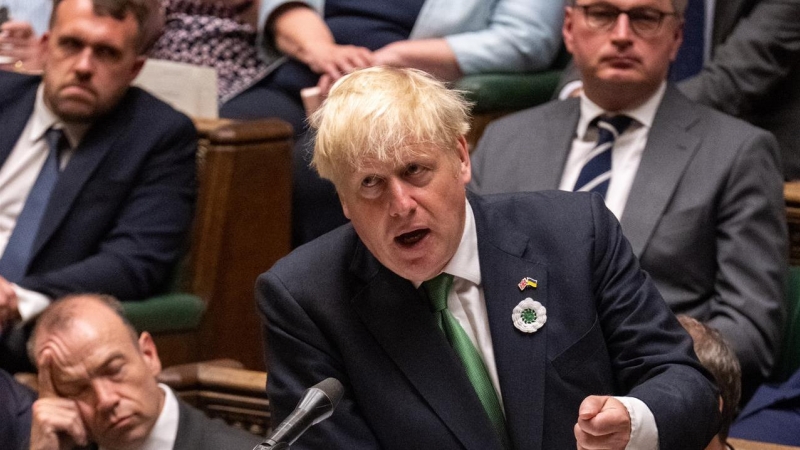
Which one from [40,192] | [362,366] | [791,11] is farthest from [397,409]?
[791,11]

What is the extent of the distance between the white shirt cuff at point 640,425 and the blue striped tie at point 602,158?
3.61 feet

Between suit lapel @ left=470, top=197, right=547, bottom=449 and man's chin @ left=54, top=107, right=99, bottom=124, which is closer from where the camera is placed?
suit lapel @ left=470, top=197, right=547, bottom=449

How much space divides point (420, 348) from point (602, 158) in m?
1.08

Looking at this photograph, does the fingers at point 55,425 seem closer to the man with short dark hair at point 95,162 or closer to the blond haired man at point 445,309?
the man with short dark hair at point 95,162

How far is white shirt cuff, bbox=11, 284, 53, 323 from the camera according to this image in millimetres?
2766

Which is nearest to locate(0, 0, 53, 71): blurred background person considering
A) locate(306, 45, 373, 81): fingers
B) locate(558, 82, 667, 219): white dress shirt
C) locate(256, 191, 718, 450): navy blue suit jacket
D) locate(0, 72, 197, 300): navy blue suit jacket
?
locate(0, 72, 197, 300): navy blue suit jacket

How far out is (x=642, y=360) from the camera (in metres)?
1.77

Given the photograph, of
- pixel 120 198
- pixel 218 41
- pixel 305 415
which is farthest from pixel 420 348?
pixel 218 41

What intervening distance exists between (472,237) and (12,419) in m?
1.12

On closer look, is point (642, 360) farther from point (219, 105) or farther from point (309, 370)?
point (219, 105)

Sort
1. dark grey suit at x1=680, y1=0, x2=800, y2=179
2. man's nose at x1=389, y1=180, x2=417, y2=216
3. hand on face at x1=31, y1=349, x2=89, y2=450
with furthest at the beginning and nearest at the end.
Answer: dark grey suit at x1=680, y1=0, x2=800, y2=179 → hand on face at x1=31, y1=349, x2=89, y2=450 → man's nose at x1=389, y1=180, x2=417, y2=216

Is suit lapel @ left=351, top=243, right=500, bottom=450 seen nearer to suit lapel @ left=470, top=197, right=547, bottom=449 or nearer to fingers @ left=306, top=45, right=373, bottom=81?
suit lapel @ left=470, top=197, right=547, bottom=449

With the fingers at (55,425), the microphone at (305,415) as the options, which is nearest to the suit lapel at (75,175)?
the fingers at (55,425)

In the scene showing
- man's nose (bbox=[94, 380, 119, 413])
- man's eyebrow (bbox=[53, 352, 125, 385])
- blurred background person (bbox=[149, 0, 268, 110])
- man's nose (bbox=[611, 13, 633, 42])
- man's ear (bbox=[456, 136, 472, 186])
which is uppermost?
man's ear (bbox=[456, 136, 472, 186])
